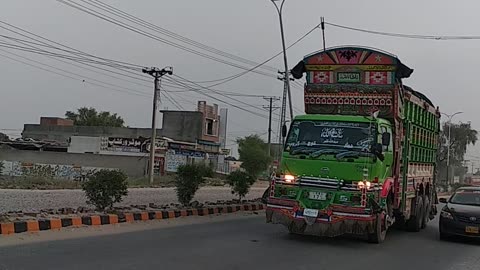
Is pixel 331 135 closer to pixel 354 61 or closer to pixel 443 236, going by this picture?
pixel 354 61

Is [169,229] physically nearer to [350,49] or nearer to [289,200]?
[289,200]

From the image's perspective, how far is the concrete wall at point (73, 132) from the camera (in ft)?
234

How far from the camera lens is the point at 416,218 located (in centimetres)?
1650

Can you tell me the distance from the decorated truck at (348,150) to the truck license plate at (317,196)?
21 mm

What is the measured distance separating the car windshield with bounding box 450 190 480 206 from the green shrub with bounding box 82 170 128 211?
8.79 m

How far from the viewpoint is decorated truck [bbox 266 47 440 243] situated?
39.5ft

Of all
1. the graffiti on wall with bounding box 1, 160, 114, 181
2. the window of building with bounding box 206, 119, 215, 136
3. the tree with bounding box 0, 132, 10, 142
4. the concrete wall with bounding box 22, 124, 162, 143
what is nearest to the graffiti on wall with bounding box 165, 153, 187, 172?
the graffiti on wall with bounding box 1, 160, 114, 181

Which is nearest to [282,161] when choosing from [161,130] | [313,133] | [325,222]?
[313,133]

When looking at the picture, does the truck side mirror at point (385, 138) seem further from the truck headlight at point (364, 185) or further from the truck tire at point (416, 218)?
the truck tire at point (416, 218)

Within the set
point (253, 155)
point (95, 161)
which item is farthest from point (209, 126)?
point (95, 161)

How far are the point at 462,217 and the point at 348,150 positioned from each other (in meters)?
3.94

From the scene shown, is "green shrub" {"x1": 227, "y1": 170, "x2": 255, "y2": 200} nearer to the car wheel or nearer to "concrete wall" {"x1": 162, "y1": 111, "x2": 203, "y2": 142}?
the car wheel

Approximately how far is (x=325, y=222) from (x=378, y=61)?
13.9 ft

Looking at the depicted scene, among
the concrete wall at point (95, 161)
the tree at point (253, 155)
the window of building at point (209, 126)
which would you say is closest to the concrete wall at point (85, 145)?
the concrete wall at point (95, 161)
